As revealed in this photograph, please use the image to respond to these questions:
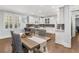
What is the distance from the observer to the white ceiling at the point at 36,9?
1.92m

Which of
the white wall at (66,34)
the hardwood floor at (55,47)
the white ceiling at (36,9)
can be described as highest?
the white ceiling at (36,9)

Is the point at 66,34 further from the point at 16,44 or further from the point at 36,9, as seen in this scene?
the point at 16,44

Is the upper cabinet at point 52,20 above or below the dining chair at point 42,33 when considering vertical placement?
above

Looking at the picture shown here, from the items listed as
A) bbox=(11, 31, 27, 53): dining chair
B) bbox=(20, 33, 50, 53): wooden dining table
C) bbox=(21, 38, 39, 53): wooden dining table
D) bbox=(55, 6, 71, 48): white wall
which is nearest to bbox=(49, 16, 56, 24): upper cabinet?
bbox=(55, 6, 71, 48): white wall

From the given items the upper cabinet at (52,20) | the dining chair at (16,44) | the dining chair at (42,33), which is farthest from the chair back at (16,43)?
the upper cabinet at (52,20)

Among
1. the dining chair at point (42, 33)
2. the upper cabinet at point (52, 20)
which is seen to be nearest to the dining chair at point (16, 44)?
the dining chair at point (42, 33)

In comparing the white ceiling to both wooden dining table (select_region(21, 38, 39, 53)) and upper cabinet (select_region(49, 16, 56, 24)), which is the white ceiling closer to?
upper cabinet (select_region(49, 16, 56, 24))

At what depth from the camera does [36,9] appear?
195 cm

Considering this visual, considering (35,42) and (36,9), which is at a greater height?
(36,9)

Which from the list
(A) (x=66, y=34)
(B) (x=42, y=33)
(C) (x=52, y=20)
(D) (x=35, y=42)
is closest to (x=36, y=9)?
(C) (x=52, y=20)

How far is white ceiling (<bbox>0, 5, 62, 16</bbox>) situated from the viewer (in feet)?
6.29

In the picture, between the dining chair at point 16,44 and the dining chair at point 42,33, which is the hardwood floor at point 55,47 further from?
the dining chair at point 42,33

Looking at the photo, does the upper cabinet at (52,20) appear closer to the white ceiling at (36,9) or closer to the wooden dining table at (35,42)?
the white ceiling at (36,9)

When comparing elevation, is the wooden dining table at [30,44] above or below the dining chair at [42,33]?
below
